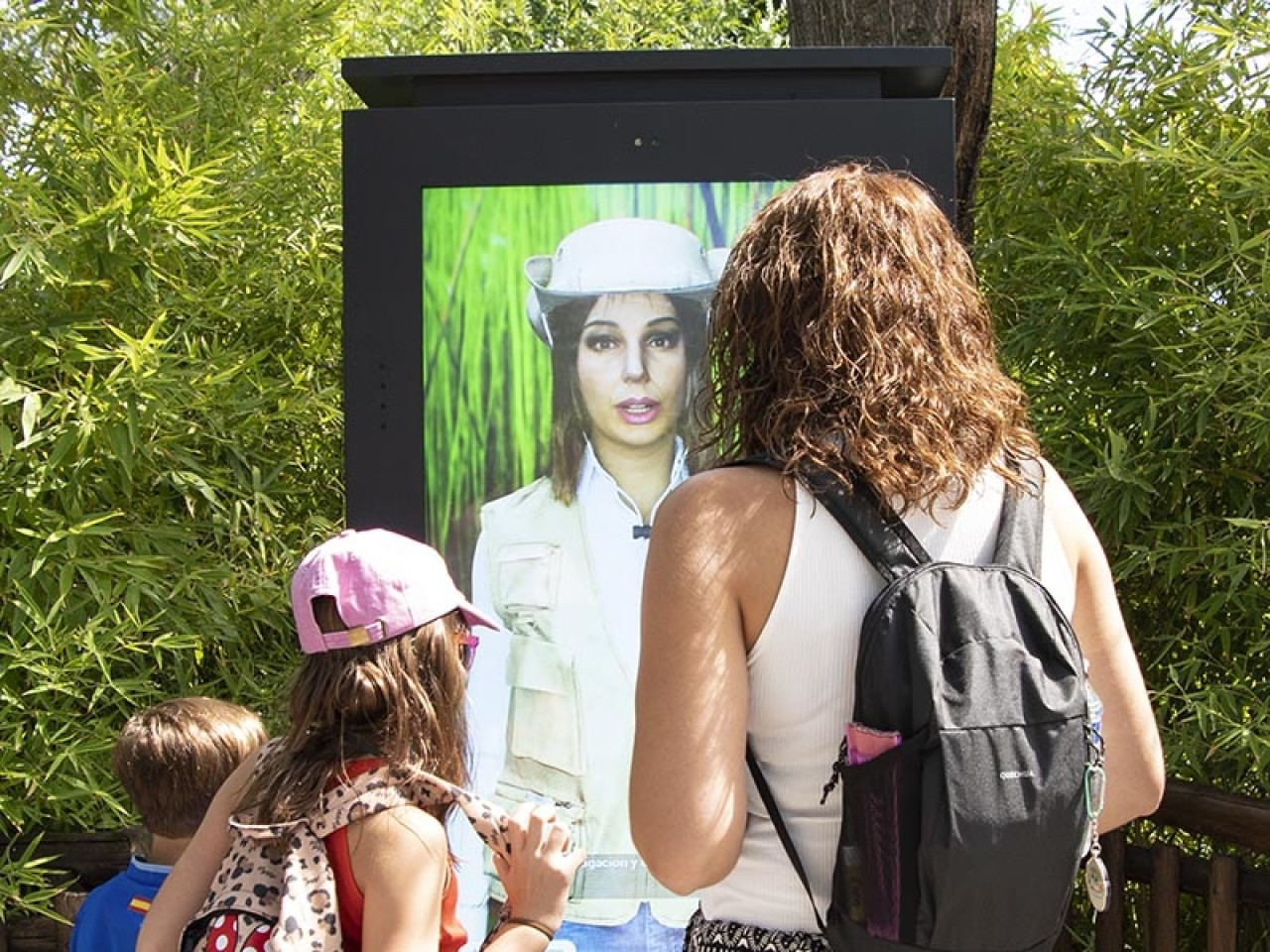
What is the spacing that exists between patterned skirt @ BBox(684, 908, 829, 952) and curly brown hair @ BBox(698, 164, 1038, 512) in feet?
1.23

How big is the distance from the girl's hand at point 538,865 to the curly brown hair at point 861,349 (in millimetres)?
421

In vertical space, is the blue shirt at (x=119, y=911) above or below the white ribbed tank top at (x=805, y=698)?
below

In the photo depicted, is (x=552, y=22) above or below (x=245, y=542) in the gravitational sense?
above

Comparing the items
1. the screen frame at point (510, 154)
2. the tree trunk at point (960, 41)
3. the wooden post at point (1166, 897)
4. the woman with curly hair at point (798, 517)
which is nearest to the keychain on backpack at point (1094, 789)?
the woman with curly hair at point (798, 517)

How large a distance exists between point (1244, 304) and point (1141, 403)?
0.27 meters

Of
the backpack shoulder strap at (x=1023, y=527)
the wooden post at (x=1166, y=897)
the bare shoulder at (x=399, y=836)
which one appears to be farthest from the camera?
the wooden post at (x=1166, y=897)

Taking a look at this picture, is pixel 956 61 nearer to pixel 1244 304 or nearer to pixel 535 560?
pixel 1244 304

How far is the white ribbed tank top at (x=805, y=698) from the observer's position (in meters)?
1.30

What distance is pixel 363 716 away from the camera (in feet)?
5.17

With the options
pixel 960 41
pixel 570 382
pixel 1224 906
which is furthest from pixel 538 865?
pixel 960 41

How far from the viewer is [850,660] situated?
1308 millimetres

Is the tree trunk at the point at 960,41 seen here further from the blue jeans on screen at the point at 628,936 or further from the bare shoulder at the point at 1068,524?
the bare shoulder at the point at 1068,524

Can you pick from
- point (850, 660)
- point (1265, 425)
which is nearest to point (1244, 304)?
point (1265, 425)

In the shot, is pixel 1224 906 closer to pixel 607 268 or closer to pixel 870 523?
pixel 607 268
